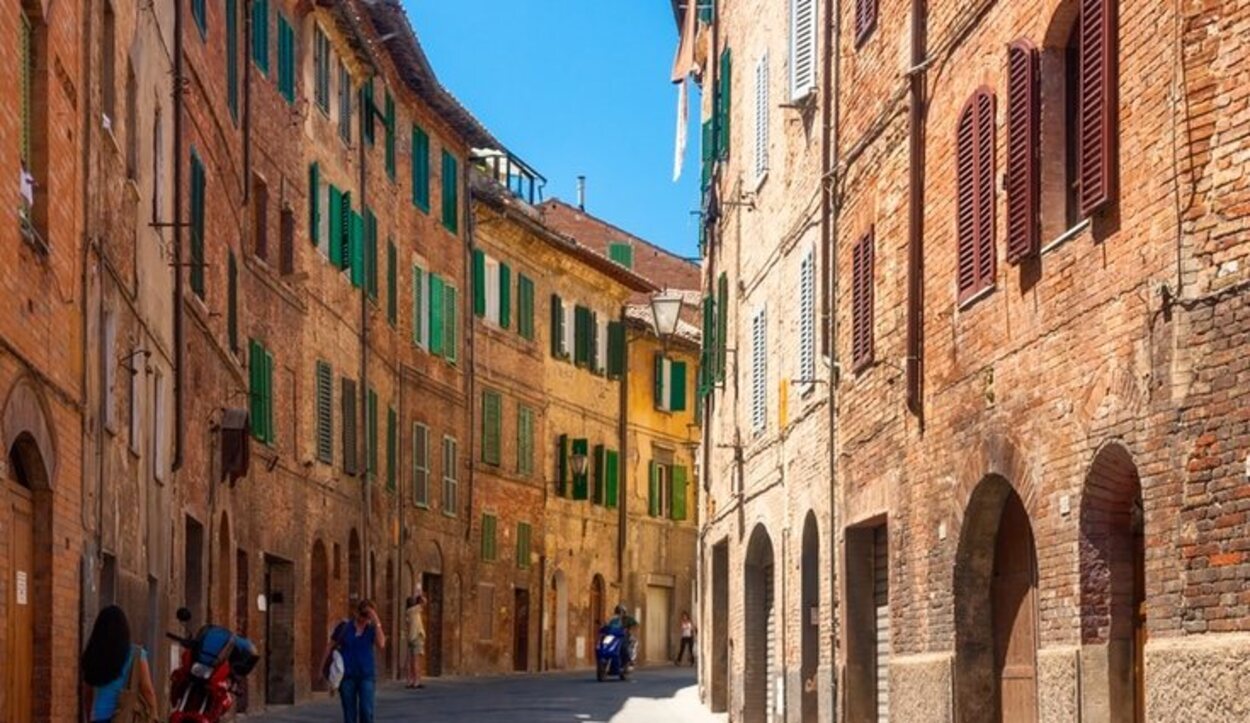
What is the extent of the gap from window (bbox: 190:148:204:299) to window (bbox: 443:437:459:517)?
20.4m

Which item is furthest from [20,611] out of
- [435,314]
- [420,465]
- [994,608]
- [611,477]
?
[611,477]

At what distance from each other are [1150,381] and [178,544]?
13.6 metres

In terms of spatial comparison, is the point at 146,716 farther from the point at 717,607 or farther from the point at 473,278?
the point at 473,278

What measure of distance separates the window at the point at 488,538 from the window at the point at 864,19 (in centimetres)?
2869

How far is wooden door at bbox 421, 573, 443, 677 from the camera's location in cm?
4606

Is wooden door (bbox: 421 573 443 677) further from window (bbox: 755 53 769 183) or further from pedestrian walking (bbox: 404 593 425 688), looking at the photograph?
window (bbox: 755 53 769 183)

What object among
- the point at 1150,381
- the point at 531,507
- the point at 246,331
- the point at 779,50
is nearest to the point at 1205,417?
the point at 1150,381

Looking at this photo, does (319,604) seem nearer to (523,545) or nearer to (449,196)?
(449,196)

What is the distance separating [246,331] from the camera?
3131cm

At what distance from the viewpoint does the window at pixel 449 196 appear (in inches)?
1858

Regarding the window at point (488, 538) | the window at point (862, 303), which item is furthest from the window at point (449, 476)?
the window at point (862, 303)

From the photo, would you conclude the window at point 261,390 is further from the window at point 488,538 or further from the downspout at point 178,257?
the window at point 488,538

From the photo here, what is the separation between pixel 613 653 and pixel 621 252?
83.8 ft

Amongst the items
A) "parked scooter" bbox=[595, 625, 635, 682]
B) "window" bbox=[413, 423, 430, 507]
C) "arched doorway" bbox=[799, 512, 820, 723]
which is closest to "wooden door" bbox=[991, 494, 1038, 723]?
"arched doorway" bbox=[799, 512, 820, 723]
